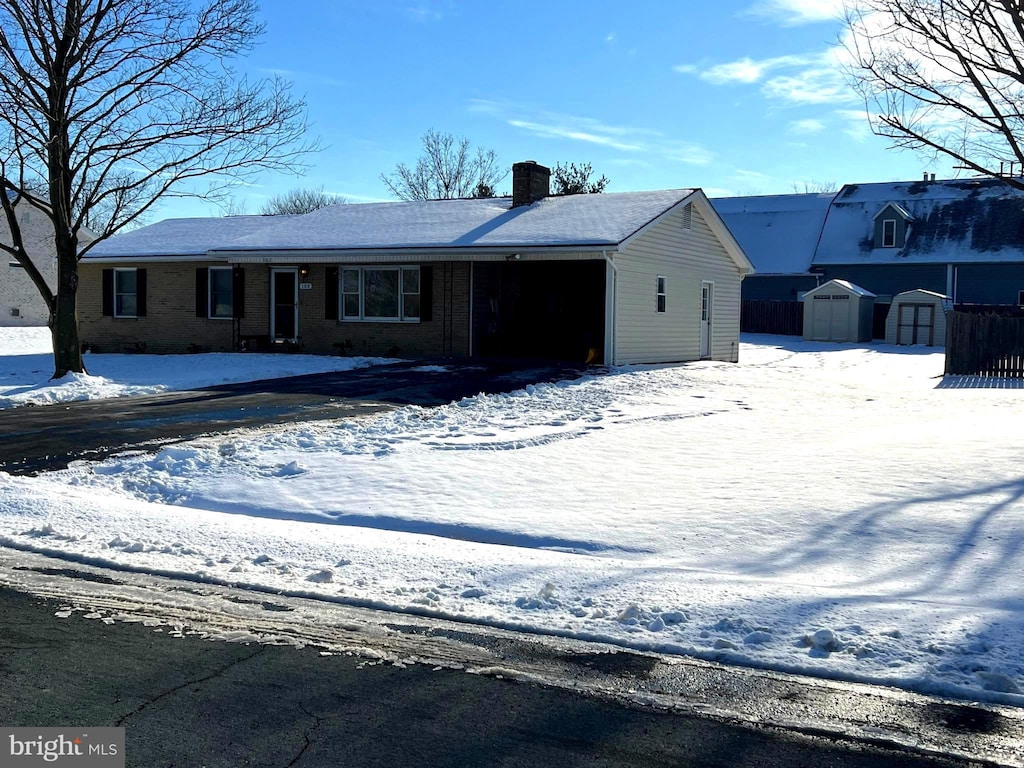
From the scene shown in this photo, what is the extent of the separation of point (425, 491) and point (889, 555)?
4.43m

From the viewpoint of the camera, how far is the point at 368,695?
4473 millimetres

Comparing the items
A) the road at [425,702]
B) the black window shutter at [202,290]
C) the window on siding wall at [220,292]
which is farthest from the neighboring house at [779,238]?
the road at [425,702]

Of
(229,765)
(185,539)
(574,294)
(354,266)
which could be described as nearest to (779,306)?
(574,294)

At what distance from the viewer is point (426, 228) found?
25.6 meters

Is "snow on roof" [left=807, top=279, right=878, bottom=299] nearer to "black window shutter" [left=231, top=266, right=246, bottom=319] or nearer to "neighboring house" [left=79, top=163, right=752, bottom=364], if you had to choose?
"neighboring house" [left=79, top=163, right=752, bottom=364]

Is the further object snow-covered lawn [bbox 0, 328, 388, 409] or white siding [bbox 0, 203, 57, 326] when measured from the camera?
white siding [bbox 0, 203, 57, 326]

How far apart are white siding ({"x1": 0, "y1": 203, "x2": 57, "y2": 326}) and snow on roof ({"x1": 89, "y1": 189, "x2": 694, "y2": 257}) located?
13.9 m

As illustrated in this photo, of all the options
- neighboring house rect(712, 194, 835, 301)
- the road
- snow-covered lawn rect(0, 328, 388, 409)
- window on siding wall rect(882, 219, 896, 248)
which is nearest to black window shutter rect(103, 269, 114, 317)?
snow-covered lawn rect(0, 328, 388, 409)

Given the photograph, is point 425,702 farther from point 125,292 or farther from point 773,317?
point 773,317

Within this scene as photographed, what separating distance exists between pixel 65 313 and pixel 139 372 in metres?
2.48

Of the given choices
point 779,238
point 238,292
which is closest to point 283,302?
point 238,292

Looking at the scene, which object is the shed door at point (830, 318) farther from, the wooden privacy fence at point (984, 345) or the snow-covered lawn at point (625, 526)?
the snow-covered lawn at point (625, 526)

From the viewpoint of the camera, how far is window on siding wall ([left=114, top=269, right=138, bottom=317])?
28875 millimetres

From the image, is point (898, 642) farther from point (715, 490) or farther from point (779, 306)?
point (779, 306)
